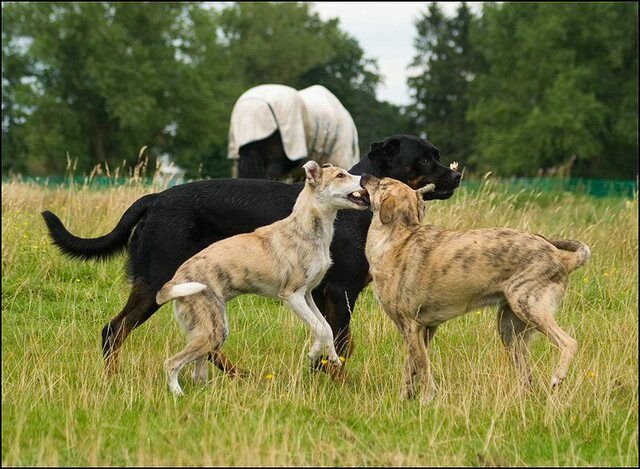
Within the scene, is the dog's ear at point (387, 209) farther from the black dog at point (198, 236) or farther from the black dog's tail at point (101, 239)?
the black dog's tail at point (101, 239)

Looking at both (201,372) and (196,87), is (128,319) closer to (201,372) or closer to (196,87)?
(201,372)

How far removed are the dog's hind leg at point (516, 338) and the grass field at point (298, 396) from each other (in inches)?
3.1

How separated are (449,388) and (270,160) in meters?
6.86

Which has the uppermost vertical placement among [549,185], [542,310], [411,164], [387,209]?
[411,164]

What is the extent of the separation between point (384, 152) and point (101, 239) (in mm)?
2184

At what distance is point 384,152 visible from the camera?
6.75 metres

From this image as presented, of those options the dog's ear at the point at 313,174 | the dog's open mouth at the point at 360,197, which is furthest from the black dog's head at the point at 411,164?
the dog's ear at the point at 313,174

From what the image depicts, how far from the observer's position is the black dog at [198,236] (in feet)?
20.5

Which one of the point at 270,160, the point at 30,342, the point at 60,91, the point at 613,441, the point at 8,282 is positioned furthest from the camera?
the point at 60,91

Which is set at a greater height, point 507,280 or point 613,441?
point 507,280

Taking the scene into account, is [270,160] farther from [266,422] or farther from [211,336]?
[266,422]

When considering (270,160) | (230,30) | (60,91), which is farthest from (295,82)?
(270,160)

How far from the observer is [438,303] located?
17.9ft

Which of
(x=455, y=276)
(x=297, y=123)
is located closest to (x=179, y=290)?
(x=455, y=276)
